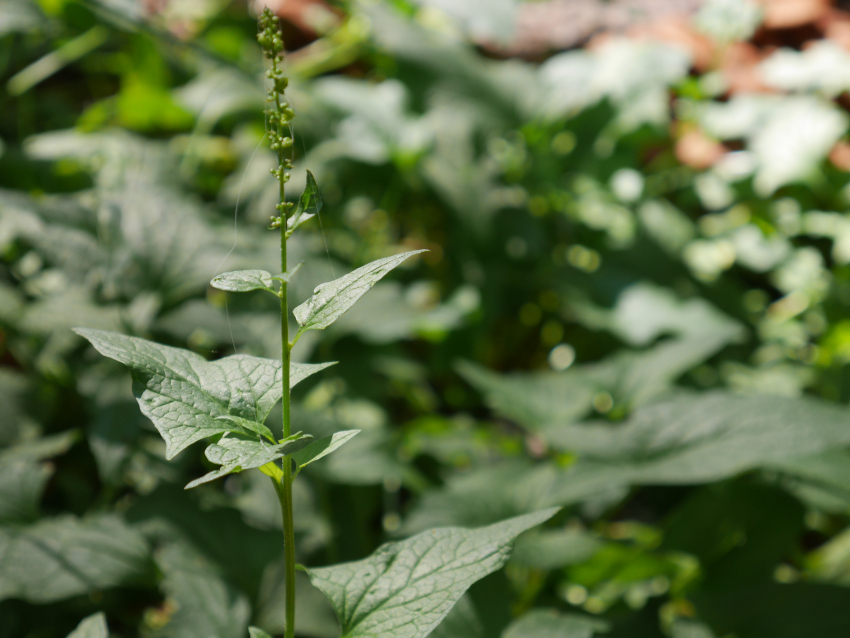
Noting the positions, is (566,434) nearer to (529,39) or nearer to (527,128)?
(527,128)

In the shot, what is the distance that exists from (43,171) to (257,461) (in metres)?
1.18

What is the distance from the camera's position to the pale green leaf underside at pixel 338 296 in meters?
0.36

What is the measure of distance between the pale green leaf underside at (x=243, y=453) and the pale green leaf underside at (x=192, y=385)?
0.03 feet

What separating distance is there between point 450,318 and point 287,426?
2.70 ft

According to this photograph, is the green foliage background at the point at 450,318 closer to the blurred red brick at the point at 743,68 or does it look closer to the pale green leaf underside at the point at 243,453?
the blurred red brick at the point at 743,68

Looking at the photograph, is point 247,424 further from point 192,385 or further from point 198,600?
point 198,600

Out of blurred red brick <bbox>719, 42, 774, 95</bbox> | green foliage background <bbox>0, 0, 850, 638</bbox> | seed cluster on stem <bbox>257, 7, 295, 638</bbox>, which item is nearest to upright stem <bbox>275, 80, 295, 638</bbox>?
seed cluster on stem <bbox>257, 7, 295, 638</bbox>

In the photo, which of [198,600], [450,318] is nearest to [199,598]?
[198,600]

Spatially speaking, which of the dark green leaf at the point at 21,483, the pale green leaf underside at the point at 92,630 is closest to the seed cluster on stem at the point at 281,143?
the pale green leaf underside at the point at 92,630

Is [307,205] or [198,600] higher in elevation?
[307,205]

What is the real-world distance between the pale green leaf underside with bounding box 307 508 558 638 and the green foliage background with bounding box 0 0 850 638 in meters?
0.24

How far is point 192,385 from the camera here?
397mm

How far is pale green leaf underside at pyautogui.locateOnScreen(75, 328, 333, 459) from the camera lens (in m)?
0.36

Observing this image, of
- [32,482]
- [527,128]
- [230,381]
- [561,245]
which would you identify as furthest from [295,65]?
[230,381]
